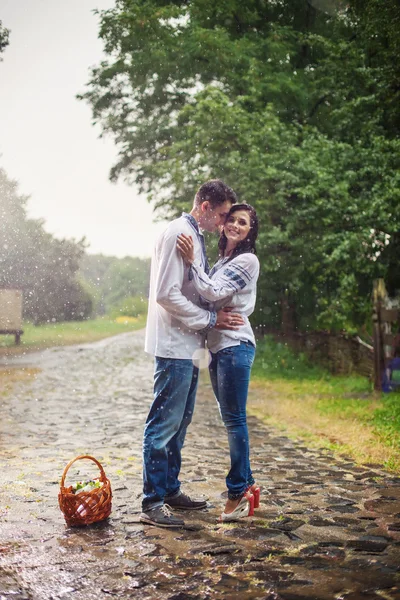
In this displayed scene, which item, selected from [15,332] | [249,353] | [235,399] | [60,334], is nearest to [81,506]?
[235,399]

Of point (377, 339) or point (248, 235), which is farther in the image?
point (377, 339)

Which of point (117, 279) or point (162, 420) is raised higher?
point (117, 279)

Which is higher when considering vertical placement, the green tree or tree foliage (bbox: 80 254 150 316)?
the green tree

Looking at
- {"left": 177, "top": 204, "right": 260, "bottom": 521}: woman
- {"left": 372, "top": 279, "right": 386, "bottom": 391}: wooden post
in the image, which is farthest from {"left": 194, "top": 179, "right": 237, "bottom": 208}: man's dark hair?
{"left": 372, "top": 279, "right": 386, "bottom": 391}: wooden post

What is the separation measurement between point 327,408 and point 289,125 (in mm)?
8270

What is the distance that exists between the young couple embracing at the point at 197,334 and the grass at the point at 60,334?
19.2 m

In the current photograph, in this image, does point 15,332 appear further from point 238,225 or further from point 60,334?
point 238,225

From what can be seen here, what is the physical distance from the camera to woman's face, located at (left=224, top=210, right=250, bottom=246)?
4.68 metres

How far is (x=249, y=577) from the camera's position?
3521mm

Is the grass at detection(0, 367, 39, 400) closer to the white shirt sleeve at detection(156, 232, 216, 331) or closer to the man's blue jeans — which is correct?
the man's blue jeans

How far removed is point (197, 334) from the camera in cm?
465

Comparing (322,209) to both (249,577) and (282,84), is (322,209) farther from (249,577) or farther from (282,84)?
(249,577)

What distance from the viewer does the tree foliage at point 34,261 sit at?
3094cm

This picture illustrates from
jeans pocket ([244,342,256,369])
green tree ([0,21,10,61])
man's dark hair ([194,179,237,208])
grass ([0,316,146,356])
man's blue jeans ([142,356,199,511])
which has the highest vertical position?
green tree ([0,21,10,61])
